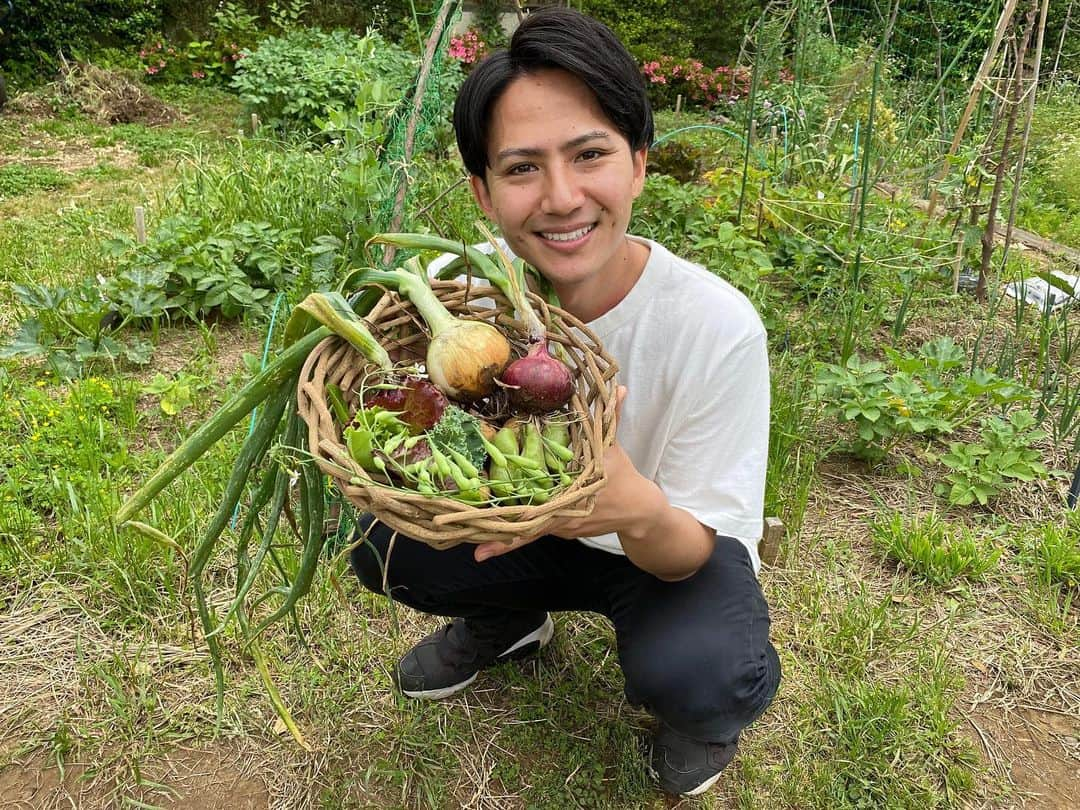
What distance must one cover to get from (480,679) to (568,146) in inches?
Answer: 50.2

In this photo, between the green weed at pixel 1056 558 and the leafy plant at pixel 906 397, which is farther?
the leafy plant at pixel 906 397

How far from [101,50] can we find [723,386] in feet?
31.4

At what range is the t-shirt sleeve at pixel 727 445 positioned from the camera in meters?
1.37

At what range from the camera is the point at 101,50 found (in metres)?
8.43

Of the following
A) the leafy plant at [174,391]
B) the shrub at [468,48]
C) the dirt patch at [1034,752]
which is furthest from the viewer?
the shrub at [468,48]

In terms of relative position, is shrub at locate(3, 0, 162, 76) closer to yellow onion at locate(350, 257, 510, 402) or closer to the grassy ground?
the grassy ground

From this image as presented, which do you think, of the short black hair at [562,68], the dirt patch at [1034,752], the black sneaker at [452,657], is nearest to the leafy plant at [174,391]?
the black sneaker at [452,657]

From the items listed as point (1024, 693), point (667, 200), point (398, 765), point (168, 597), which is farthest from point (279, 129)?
point (1024, 693)

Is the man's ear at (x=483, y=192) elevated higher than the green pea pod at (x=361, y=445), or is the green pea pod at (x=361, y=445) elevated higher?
the man's ear at (x=483, y=192)

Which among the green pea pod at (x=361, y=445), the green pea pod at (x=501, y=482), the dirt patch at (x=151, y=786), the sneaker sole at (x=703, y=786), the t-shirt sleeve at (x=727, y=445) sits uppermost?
the green pea pod at (x=361, y=445)

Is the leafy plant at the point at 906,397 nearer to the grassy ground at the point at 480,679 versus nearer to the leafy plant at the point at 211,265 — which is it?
the grassy ground at the point at 480,679

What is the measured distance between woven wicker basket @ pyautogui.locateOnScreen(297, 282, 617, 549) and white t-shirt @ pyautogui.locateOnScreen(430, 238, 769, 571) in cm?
26

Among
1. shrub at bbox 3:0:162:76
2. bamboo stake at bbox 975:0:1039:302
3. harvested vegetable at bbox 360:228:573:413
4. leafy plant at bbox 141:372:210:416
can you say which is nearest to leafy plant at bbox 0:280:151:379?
leafy plant at bbox 141:372:210:416

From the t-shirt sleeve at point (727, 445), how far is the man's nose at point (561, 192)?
38cm
